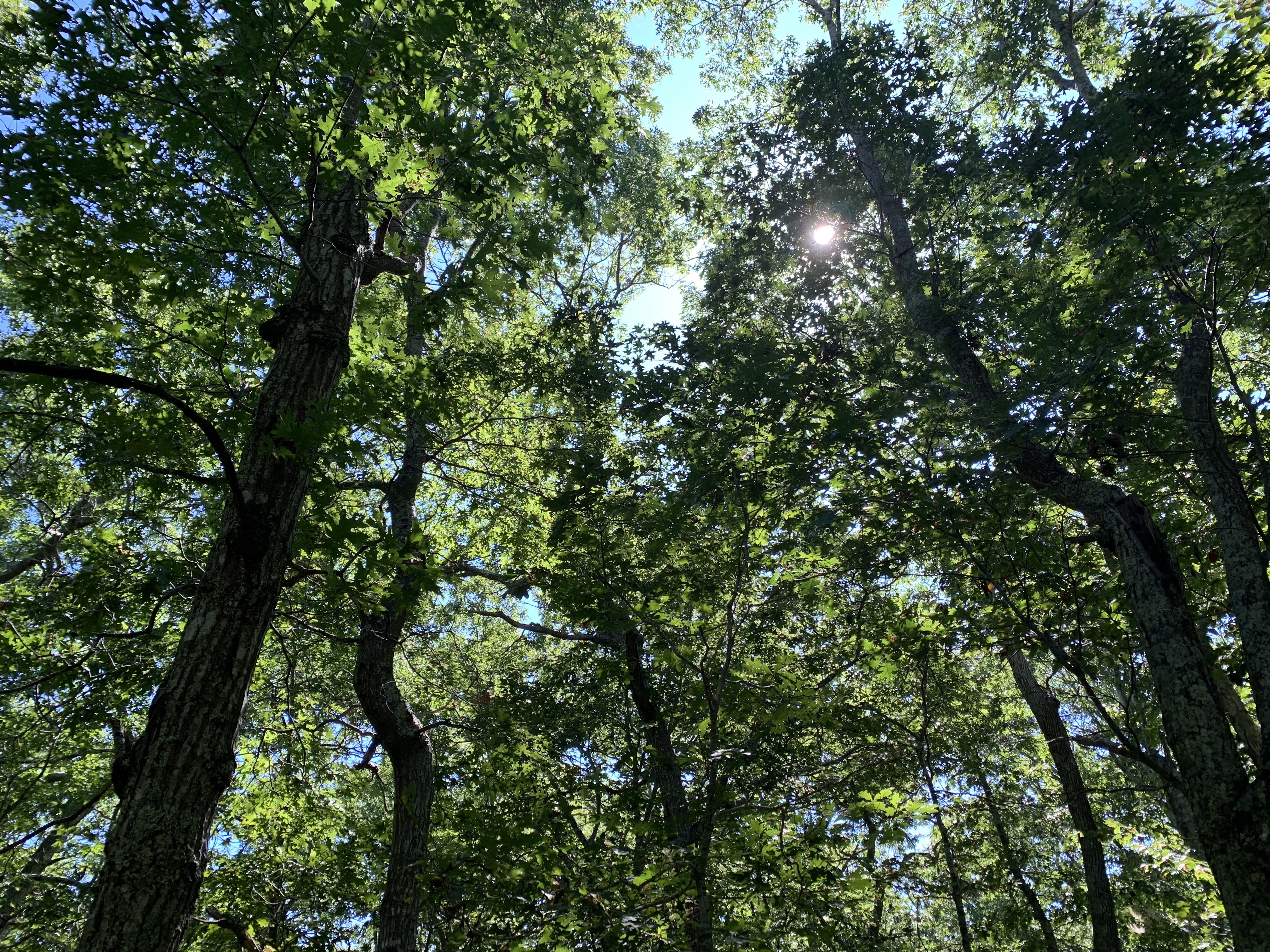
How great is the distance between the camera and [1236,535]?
538 cm

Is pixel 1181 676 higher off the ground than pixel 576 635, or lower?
lower

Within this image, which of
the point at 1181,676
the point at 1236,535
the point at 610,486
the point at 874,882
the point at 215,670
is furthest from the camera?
the point at 610,486

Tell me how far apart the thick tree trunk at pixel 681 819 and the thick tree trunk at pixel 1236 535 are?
3.89 m

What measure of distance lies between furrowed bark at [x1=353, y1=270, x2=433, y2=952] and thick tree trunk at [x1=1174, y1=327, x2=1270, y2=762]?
19.7ft

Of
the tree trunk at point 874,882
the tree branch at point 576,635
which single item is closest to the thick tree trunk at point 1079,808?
the tree trunk at point 874,882

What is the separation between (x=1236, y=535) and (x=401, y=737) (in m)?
7.57

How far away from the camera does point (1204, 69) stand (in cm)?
596

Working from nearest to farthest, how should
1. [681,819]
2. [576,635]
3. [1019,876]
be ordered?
[681,819] → [1019,876] → [576,635]

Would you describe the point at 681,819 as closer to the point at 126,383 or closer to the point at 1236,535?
the point at 126,383

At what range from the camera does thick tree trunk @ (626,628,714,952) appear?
147 inches

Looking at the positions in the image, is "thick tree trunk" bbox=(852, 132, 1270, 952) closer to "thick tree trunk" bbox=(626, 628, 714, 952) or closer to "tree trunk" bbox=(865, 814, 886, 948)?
"tree trunk" bbox=(865, 814, 886, 948)

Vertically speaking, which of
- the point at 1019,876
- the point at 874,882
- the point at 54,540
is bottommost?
the point at 874,882

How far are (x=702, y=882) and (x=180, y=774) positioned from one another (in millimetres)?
2540

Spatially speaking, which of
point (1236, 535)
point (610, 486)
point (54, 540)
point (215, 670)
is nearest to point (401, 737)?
point (610, 486)
